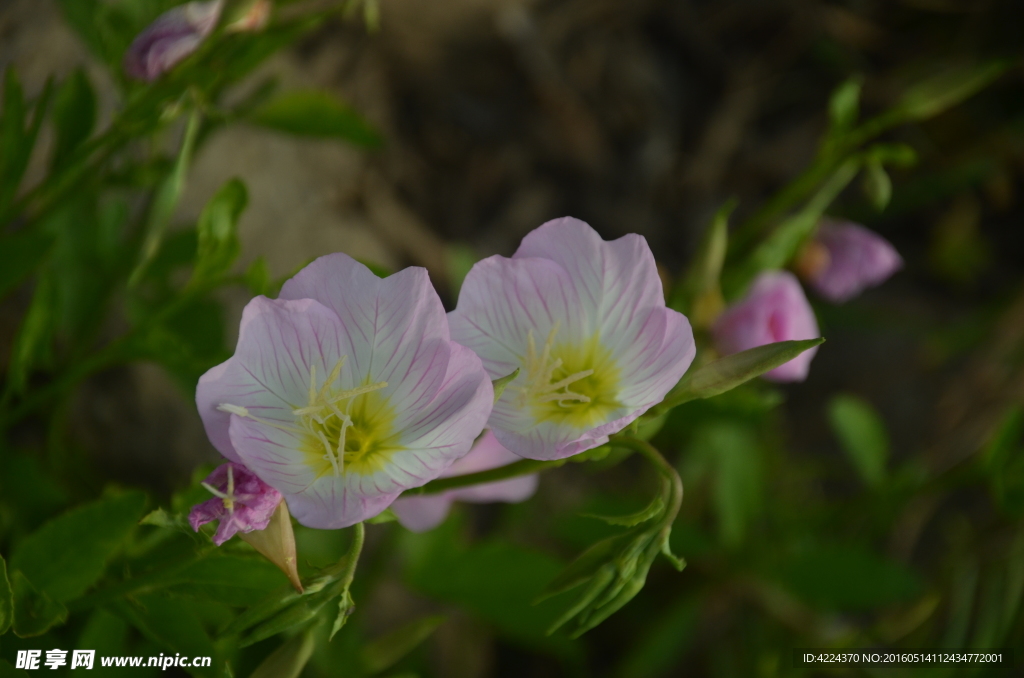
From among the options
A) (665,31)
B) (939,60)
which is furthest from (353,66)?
(939,60)

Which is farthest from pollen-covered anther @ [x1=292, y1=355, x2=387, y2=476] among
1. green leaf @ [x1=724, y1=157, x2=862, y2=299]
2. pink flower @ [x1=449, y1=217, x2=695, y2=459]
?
green leaf @ [x1=724, y1=157, x2=862, y2=299]

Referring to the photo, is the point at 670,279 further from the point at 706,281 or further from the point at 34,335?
the point at 34,335

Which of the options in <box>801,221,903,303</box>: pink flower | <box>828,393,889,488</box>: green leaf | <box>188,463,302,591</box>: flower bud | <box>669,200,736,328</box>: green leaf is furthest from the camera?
<box>828,393,889,488</box>: green leaf

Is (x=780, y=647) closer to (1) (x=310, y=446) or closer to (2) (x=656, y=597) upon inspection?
(2) (x=656, y=597)

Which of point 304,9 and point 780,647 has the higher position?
point 304,9

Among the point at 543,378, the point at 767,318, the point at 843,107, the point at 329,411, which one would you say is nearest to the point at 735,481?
the point at 767,318

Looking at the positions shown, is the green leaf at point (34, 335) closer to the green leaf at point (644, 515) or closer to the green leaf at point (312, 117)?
the green leaf at point (312, 117)

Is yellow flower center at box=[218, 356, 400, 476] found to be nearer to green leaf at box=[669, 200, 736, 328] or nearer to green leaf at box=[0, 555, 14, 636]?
green leaf at box=[0, 555, 14, 636]
